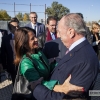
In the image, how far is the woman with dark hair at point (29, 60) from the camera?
1777mm

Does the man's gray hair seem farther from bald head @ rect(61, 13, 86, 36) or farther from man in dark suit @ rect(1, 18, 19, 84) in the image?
man in dark suit @ rect(1, 18, 19, 84)

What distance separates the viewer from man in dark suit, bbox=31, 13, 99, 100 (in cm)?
148

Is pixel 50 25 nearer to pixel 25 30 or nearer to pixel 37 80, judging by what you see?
pixel 25 30

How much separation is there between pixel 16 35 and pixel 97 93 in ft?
3.99

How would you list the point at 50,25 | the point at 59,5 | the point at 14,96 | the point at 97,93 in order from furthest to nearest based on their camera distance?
the point at 59,5, the point at 50,25, the point at 14,96, the point at 97,93

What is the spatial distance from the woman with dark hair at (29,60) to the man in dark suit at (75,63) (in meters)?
0.10

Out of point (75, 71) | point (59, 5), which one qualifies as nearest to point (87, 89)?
point (75, 71)

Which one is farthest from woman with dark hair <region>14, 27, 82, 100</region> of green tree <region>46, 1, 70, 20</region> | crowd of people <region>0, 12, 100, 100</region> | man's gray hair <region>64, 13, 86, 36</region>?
green tree <region>46, 1, 70, 20</region>

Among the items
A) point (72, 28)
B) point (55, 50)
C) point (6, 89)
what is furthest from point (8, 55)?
point (72, 28)

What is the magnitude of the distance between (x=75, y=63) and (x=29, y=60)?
0.58 m

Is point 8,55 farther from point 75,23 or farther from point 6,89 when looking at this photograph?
point 75,23

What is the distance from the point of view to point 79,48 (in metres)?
1.57

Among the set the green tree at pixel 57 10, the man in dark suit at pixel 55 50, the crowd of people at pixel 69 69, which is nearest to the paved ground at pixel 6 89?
the man in dark suit at pixel 55 50

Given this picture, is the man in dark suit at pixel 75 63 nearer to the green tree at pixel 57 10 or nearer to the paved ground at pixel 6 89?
the paved ground at pixel 6 89
